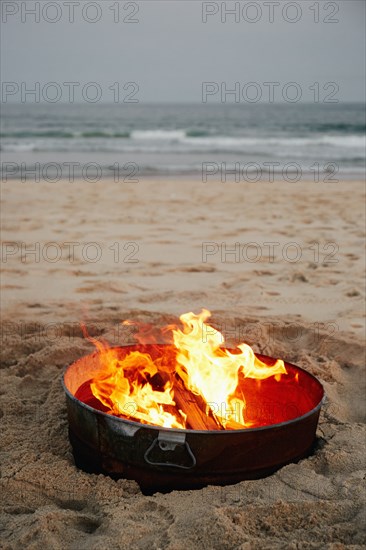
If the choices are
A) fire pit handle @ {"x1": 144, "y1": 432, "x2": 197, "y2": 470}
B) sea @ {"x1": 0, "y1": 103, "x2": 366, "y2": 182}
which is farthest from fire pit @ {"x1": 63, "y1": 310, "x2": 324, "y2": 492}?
sea @ {"x1": 0, "y1": 103, "x2": 366, "y2": 182}

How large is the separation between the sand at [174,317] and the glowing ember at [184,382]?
11.9 inches

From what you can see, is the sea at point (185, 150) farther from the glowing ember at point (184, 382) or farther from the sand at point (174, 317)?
the glowing ember at point (184, 382)

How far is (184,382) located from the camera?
8.68ft

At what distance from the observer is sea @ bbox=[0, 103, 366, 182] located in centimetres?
1473

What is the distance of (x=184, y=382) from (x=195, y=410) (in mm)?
205

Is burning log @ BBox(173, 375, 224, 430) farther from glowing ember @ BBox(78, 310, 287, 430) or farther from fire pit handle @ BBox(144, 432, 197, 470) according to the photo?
fire pit handle @ BBox(144, 432, 197, 470)

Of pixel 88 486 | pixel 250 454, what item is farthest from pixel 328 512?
pixel 88 486

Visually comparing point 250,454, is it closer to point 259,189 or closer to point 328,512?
point 328,512

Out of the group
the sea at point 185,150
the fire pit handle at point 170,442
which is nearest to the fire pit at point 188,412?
the fire pit handle at point 170,442

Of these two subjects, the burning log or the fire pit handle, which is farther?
the burning log

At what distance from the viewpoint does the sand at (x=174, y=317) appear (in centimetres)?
205

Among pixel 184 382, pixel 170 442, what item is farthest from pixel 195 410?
pixel 170 442

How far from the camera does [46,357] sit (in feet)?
11.4

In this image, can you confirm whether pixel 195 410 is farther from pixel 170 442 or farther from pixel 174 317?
pixel 174 317
